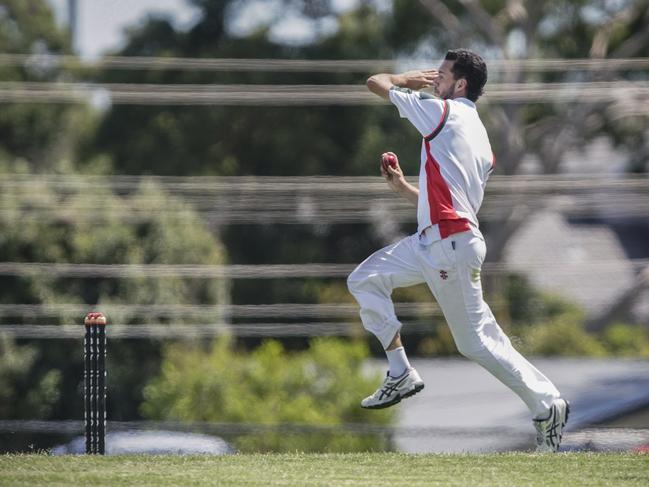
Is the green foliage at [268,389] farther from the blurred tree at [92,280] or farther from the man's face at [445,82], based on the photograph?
the man's face at [445,82]

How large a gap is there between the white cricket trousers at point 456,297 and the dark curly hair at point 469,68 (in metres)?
0.84

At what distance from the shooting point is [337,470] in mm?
6535

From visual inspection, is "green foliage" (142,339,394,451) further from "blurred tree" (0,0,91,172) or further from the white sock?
the white sock

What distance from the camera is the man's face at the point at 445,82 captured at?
23.5 ft

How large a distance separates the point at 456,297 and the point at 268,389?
11.4 meters

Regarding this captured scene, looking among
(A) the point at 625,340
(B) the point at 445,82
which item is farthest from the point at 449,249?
(A) the point at 625,340

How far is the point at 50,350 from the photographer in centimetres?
1875

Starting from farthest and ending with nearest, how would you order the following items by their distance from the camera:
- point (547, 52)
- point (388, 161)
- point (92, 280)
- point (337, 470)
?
point (547, 52) < point (92, 280) < point (388, 161) < point (337, 470)

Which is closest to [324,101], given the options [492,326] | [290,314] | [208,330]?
[290,314]

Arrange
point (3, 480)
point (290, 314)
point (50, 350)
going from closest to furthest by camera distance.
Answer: point (3, 480) → point (50, 350) → point (290, 314)

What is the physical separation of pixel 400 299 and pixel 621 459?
16.6m

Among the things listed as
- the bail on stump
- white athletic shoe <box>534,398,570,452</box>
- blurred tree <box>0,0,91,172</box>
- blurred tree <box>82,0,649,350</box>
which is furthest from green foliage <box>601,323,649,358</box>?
the bail on stump

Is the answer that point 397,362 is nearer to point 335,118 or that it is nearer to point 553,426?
point 553,426

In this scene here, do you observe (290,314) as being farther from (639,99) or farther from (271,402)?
→ (639,99)
